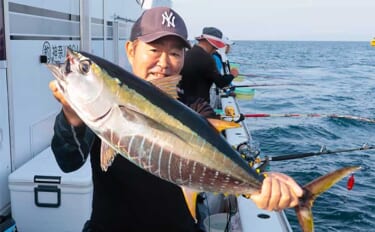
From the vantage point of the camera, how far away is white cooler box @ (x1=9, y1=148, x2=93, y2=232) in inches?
142

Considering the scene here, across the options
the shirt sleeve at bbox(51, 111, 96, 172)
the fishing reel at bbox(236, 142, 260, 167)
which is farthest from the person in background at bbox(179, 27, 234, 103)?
the shirt sleeve at bbox(51, 111, 96, 172)

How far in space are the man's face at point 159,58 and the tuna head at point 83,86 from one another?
56cm

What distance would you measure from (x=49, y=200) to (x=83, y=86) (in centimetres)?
230

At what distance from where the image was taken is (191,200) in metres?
1.88

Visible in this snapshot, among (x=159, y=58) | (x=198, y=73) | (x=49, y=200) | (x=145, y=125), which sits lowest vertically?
(x=49, y=200)

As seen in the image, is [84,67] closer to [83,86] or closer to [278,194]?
[83,86]

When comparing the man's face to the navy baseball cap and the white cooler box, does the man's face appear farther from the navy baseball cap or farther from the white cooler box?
the white cooler box

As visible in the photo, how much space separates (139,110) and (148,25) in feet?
2.36

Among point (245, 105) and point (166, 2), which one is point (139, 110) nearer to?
point (166, 2)

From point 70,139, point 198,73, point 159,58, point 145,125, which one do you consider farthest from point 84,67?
point 198,73

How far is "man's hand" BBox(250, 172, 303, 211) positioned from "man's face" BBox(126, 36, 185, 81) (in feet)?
2.44

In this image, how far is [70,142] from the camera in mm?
1985

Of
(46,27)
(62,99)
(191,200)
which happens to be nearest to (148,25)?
(62,99)

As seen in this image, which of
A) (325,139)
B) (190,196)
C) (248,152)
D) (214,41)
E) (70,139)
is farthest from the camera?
(325,139)
